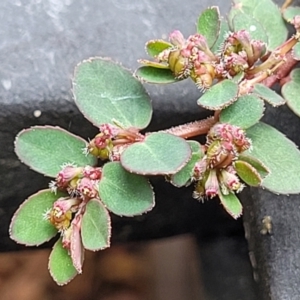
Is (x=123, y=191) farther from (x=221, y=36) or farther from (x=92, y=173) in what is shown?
(x=221, y=36)

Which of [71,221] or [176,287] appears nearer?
[71,221]

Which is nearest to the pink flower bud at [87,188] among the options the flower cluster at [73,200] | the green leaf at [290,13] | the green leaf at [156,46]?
the flower cluster at [73,200]

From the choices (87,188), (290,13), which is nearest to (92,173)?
(87,188)

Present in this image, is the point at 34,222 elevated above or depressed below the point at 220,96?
below

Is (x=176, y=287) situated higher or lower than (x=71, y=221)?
lower

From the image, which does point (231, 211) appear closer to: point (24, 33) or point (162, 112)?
point (162, 112)

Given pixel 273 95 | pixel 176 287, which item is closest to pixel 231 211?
pixel 273 95

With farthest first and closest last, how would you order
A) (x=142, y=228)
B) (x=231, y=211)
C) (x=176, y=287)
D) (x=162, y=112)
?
1. (x=176, y=287)
2. (x=142, y=228)
3. (x=162, y=112)
4. (x=231, y=211)
